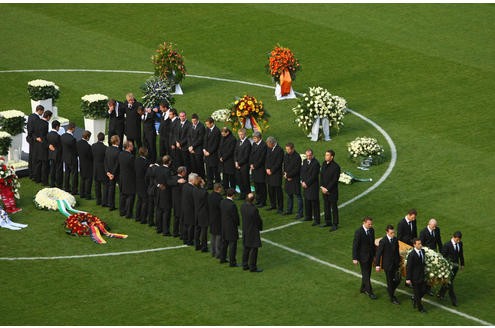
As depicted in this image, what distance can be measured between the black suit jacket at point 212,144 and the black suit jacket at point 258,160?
134 centimetres

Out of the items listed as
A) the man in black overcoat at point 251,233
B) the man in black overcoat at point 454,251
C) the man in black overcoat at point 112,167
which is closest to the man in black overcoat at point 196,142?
the man in black overcoat at point 112,167

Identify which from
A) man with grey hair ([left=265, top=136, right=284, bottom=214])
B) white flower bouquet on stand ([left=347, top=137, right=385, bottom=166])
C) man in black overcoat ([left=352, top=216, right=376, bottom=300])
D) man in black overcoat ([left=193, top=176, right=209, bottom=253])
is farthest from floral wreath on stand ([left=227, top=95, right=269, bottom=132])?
man in black overcoat ([left=352, top=216, right=376, bottom=300])

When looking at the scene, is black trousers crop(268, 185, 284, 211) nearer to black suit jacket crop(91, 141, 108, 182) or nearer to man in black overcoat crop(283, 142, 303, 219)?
man in black overcoat crop(283, 142, 303, 219)

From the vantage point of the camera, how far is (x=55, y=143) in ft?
106

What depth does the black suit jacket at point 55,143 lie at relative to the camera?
106 ft

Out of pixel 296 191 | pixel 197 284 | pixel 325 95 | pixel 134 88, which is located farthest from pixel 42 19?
pixel 197 284

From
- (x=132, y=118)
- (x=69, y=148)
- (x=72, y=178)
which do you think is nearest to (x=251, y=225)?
(x=72, y=178)

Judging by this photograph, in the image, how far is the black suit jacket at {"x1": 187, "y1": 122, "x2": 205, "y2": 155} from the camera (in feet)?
106

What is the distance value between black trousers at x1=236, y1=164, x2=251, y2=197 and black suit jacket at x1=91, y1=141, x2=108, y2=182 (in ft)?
11.3

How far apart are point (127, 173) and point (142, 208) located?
3.25ft

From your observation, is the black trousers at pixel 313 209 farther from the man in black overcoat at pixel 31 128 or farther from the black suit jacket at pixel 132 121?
the man in black overcoat at pixel 31 128

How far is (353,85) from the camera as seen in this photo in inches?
1601

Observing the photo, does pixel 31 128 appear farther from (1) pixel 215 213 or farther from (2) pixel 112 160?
(1) pixel 215 213

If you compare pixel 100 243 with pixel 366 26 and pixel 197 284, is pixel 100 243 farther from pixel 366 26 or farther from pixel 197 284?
pixel 366 26
